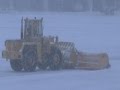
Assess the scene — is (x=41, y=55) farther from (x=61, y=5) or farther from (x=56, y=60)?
(x=61, y=5)

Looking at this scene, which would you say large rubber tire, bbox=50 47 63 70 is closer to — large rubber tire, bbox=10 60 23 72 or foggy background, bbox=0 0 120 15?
large rubber tire, bbox=10 60 23 72

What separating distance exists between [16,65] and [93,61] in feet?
7.16

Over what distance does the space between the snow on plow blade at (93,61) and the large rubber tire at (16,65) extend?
5.78 ft

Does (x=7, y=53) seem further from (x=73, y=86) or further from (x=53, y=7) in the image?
(x=53, y=7)

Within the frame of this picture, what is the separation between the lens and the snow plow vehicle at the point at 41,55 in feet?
67.4

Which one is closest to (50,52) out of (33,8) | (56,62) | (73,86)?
(56,62)

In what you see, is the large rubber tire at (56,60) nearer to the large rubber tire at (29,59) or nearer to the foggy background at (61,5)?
the large rubber tire at (29,59)

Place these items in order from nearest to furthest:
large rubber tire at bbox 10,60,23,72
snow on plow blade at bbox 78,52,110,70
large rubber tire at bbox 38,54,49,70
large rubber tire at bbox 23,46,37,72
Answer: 1. large rubber tire at bbox 23,46,37,72
2. large rubber tire at bbox 10,60,23,72
3. large rubber tire at bbox 38,54,49,70
4. snow on plow blade at bbox 78,52,110,70

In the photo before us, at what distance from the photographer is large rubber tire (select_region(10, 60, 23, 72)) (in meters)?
20.7

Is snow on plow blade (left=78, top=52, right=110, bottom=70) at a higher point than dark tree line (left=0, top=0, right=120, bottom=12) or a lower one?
higher

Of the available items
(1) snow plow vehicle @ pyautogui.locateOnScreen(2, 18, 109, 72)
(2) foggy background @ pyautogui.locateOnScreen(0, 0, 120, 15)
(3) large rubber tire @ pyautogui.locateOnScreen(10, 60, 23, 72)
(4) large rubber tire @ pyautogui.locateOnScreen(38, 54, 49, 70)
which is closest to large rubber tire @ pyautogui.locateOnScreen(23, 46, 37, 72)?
(1) snow plow vehicle @ pyautogui.locateOnScreen(2, 18, 109, 72)

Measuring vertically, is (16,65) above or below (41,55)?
below

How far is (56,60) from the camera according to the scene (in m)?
21.1

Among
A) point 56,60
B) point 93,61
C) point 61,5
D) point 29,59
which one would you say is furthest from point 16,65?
point 61,5
